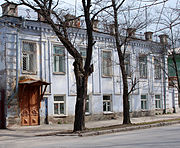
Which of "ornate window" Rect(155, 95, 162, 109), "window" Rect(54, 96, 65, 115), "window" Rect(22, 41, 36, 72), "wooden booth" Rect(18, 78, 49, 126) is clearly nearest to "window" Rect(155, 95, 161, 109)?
"ornate window" Rect(155, 95, 162, 109)

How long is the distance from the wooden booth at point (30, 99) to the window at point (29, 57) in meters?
1.24

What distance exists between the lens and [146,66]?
27859 millimetres

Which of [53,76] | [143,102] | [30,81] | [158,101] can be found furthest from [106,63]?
[30,81]

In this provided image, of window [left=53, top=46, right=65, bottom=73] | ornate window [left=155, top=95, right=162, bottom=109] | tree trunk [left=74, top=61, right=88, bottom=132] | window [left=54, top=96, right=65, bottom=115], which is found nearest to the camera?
tree trunk [left=74, top=61, right=88, bottom=132]

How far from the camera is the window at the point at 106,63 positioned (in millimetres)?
24453

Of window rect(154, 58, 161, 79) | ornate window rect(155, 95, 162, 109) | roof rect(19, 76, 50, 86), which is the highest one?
window rect(154, 58, 161, 79)

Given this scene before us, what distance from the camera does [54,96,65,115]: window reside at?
21.3 m

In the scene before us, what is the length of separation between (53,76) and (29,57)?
2104 millimetres

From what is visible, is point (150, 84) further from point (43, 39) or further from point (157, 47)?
point (43, 39)

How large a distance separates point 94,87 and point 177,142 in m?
13.8

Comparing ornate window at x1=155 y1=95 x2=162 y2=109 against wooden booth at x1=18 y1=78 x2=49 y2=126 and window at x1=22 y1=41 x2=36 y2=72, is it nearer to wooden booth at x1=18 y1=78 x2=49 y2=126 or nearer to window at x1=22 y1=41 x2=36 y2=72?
wooden booth at x1=18 y1=78 x2=49 y2=126

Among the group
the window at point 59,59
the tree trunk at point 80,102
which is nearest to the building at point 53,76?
the window at point 59,59

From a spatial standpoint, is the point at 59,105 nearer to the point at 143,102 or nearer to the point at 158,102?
the point at 143,102

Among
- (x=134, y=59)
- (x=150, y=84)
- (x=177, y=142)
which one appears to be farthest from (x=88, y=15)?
(x=150, y=84)
